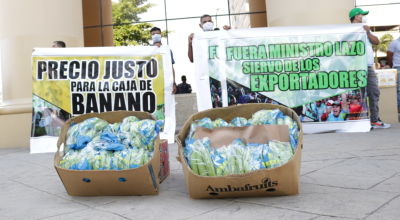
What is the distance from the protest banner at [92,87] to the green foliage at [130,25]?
867cm

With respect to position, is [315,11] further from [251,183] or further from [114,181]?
[114,181]

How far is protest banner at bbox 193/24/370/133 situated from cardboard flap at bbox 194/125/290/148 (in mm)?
3230

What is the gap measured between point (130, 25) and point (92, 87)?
31.3 feet

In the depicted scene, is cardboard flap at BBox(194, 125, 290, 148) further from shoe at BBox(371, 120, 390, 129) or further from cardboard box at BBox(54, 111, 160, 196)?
shoe at BBox(371, 120, 390, 129)

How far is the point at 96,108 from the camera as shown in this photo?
19.8 feet

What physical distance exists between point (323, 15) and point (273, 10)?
1090 mm

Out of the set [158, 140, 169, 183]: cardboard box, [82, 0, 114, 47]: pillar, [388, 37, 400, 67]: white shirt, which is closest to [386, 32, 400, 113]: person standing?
[388, 37, 400, 67]: white shirt

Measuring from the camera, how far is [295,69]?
624 cm

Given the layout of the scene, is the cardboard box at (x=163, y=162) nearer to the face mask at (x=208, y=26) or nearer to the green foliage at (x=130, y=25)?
the face mask at (x=208, y=26)

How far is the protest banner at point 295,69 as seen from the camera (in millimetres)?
6199

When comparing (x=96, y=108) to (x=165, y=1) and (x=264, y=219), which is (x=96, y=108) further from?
(x=165, y=1)

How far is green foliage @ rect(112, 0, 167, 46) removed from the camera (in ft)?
48.2

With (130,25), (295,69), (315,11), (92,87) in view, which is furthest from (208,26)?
(130,25)

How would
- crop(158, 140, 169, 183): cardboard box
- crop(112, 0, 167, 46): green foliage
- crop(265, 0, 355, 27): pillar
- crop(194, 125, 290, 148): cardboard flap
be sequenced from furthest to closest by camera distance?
1. crop(112, 0, 167, 46): green foliage
2. crop(265, 0, 355, 27): pillar
3. crop(158, 140, 169, 183): cardboard box
4. crop(194, 125, 290, 148): cardboard flap
